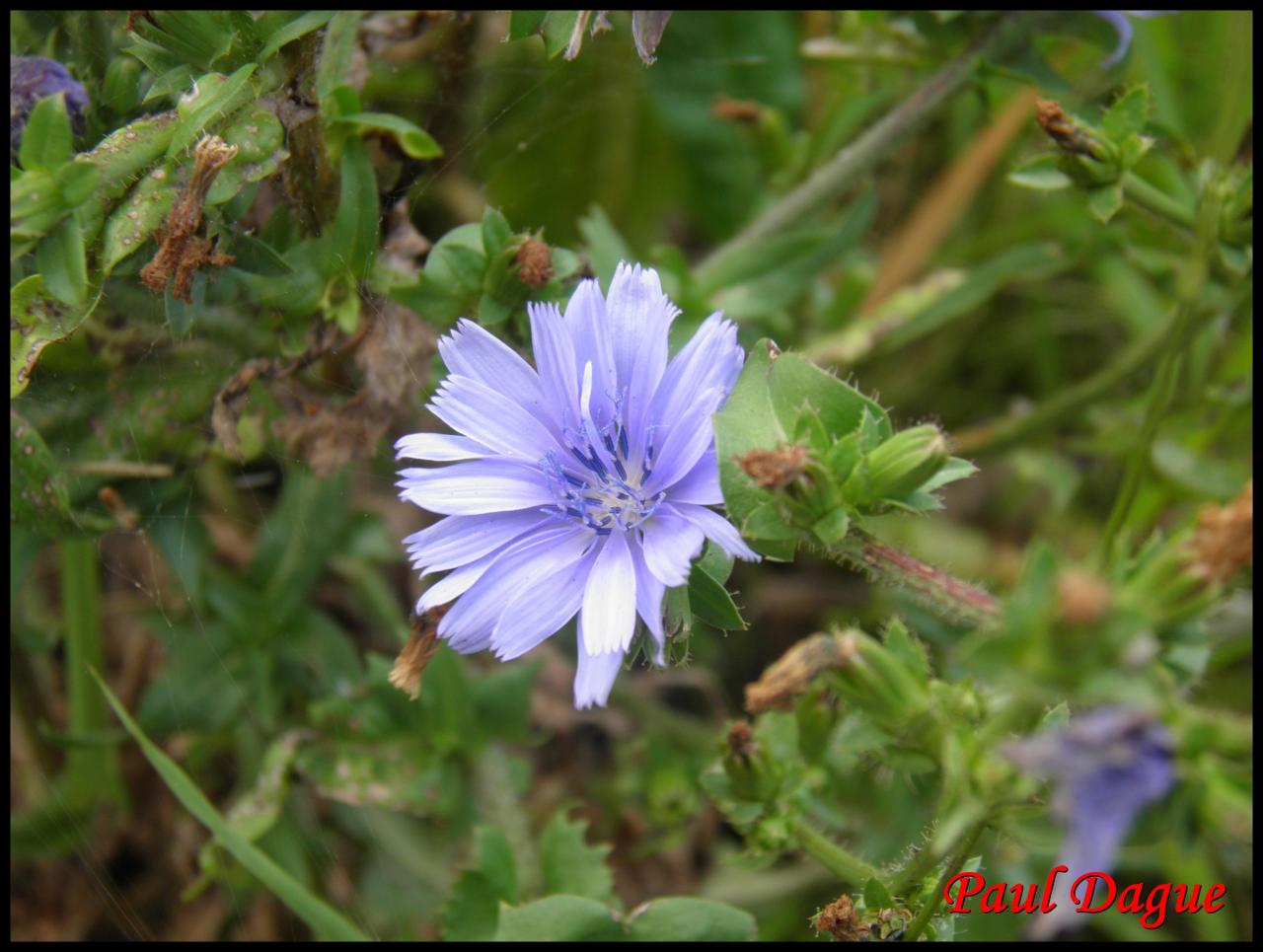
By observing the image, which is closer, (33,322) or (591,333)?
(591,333)

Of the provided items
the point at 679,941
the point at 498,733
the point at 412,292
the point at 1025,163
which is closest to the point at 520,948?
the point at 679,941

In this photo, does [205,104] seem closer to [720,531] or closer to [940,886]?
[720,531]

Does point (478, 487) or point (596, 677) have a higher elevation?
point (478, 487)

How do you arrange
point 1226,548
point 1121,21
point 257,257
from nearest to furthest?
point 1226,548 → point 257,257 → point 1121,21

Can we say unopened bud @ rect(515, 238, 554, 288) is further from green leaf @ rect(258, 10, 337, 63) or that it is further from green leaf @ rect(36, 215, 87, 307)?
green leaf @ rect(36, 215, 87, 307)

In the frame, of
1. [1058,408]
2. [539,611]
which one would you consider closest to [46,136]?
[539,611]

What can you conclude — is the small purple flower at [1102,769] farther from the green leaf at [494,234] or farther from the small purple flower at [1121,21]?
the small purple flower at [1121,21]

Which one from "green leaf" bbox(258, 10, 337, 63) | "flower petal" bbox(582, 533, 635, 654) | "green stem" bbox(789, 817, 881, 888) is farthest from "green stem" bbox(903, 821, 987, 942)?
"green leaf" bbox(258, 10, 337, 63)
